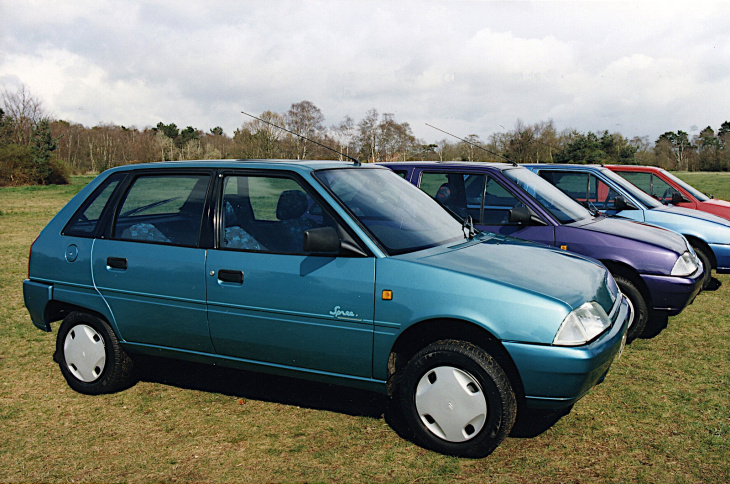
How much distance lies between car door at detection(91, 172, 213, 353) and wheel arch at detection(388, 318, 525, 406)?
52.8 inches

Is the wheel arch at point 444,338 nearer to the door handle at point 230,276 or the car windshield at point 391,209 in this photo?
the car windshield at point 391,209

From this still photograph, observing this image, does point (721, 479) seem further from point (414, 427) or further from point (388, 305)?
point (388, 305)

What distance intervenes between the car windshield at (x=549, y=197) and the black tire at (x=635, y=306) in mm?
841

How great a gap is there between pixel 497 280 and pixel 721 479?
1613 millimetres

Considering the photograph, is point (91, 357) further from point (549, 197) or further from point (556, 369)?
point (549, 197)

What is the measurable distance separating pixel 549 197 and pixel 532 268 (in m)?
3.01

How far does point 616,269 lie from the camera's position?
6.01 m

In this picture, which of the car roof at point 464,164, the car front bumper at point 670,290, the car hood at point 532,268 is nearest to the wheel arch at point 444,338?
the car hood at point 532,268

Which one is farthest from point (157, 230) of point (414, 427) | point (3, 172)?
point (3, 172)

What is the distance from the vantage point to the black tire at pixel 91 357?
15.4ft

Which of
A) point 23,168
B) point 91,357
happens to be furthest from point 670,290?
point 23,168

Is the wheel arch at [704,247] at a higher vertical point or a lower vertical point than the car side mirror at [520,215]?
lower

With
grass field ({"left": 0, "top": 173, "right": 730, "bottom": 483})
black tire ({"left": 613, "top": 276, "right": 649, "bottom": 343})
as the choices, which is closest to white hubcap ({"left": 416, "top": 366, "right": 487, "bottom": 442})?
grass field ({"left": 0, "top": 173, "right": 730, "bottom": 483})

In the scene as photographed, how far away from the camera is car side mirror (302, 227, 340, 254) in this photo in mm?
3617
